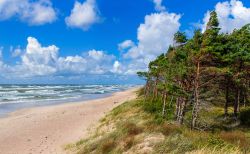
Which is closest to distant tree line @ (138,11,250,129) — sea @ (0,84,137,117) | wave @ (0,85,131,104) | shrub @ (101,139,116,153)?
shrub @ (101,139,116,153)

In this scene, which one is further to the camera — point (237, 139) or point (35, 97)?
point (35, 97)

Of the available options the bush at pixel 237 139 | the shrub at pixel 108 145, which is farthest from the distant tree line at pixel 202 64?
the shrub at pixel 108 145

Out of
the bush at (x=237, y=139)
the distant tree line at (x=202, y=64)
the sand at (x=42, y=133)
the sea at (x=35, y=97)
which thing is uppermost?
the distant tree line at (x=202, y=64)

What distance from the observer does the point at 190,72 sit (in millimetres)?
23406

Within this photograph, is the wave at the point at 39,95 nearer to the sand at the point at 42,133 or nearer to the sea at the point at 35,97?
the sea at the point at 35,97

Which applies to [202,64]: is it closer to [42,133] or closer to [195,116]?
[195,116]

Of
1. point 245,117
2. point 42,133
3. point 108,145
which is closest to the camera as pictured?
point 108,145

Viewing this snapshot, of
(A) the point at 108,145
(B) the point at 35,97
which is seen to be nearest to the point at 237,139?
(A) the point at 108,145

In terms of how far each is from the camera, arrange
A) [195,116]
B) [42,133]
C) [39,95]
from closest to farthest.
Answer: [195,116], [42,133], [39,95]

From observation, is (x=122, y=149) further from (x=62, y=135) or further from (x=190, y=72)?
(x=62, y=135)

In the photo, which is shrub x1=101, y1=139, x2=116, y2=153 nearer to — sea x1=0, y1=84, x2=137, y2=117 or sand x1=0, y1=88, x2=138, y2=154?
sand x1=0, y1=88, x2=138, y2=154

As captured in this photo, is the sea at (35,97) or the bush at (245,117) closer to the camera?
the bush at (245,117)

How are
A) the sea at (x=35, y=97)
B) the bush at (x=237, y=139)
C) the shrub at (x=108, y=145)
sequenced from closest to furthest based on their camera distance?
the bush at (x=237, y=139), the shrub at (x=108, y=145), the sea at (x=35, y=97)

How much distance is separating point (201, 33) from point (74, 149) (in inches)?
483
